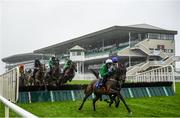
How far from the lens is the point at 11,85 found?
1238 centimetres

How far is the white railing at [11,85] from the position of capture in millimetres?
12165

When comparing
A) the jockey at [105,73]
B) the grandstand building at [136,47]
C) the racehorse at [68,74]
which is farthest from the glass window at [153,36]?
the jockey at [105,73]

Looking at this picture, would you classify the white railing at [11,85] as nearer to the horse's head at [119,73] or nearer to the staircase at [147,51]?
the horse's head at [119,73]

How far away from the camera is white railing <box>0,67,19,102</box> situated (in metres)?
12.2

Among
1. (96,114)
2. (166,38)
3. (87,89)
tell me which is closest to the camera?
(96,114)

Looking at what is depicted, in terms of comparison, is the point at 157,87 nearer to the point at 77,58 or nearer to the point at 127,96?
the point at 127,96

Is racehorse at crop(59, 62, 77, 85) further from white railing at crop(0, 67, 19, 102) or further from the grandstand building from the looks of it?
the grandstand building

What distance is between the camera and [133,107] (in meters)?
11.5

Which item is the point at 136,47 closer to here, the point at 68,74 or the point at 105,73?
the point at 68,74

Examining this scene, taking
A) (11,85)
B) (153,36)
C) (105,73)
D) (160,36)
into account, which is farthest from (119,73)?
(160,36)

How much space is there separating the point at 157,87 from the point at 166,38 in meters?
26.8

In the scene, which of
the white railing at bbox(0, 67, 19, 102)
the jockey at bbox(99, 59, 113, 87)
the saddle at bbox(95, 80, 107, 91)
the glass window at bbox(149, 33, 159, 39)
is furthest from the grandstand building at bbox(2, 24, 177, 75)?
the jockey at bbox(99, 59, 113, 87)

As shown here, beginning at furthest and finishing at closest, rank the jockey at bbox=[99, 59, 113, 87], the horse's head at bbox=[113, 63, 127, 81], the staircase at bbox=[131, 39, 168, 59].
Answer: the staircase at bbox=[131, 39, 168, 59] → the horse's head at bbox=[113, 63, 127, 81] → the jockey at bbox=[99, 59, 113, 87]

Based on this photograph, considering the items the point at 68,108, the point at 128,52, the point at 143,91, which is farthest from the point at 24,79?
the point at 128,52
